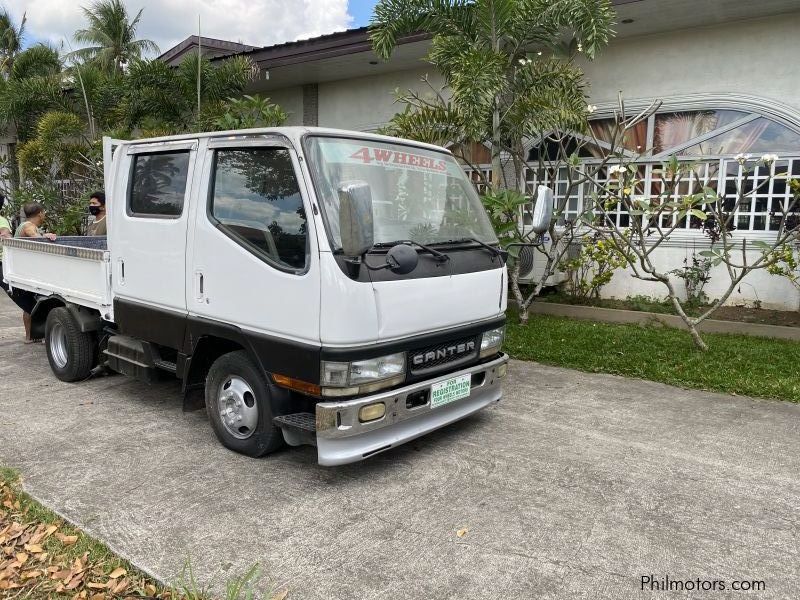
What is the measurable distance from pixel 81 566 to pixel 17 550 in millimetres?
475

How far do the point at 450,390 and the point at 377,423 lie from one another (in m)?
0.67

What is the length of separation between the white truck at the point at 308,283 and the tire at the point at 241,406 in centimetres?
1

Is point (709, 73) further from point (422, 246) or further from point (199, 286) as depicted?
point (199, 286)

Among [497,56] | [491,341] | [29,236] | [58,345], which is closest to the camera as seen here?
[491,341]

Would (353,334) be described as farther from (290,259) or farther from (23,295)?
(23,295)

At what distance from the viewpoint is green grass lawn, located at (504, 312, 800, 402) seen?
581 centimetres

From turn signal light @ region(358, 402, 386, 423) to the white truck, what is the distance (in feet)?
0.04

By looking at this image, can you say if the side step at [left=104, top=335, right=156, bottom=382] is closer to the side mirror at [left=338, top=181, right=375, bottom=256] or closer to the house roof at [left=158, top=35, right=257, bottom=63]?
the side mirror at [left=338, top=181, right=375, bottom=256]

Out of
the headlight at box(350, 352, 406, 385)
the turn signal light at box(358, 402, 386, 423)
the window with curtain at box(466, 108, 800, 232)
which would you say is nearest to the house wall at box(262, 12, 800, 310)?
the window with curtain at box(466, 108, 800, 232)

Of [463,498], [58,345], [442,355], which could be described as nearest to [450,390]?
[442,355]

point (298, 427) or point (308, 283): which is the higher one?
point (308, 283)

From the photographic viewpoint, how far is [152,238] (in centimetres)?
457

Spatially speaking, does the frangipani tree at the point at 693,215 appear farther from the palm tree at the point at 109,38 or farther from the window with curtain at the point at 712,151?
the palm tree at the point at 109,38

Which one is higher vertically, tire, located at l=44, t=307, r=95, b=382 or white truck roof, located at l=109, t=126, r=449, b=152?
white truck roof, located at l=109, t=126, r=449, b=152
